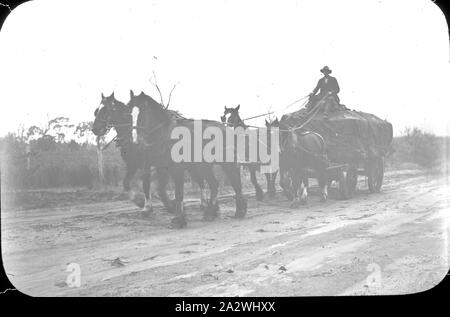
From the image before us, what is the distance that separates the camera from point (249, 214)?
715 cm

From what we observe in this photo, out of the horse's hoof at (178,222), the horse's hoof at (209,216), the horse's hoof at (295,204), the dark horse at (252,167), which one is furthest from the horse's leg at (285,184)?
the horse's hoof at (178,222)

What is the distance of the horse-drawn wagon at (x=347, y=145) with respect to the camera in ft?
27.0

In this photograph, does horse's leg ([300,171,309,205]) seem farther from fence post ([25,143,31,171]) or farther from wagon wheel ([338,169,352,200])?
fence post ([25,143,31,171])

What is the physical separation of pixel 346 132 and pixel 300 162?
1215 millimetres

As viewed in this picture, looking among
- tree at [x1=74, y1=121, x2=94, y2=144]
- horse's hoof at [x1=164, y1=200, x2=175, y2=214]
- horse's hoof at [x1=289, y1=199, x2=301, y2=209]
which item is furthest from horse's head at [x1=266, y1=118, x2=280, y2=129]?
tree at [x1=74, y1=121, x2=94, y2=144]

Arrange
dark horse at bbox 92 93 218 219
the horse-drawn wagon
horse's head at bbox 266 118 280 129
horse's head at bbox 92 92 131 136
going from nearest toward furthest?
horse's head at bbox 92 92 131 136, dark horse at bbox 92 93 218 219, horse's head at bbox 266 118 280 129, the horse-drawn wagon

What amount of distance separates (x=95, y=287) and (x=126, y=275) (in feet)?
1.21

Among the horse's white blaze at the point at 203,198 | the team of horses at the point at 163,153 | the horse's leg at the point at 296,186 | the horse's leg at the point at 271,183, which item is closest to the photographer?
the team of horses at the point at 163,153

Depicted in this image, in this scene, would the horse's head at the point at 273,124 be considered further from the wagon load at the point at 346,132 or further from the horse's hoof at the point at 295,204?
the horse's hoof at the point at 295,204

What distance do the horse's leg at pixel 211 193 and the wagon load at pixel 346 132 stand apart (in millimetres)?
1927

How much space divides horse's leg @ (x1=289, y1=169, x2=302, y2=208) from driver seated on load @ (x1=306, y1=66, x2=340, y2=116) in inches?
65.5

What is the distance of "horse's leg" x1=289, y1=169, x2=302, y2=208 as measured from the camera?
8086 mm

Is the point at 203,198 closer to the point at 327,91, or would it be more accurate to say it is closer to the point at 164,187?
the point at 164,187

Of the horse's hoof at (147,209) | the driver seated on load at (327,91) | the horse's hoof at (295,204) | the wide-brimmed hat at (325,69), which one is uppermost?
the wide-brimmed hat at (325,69)
